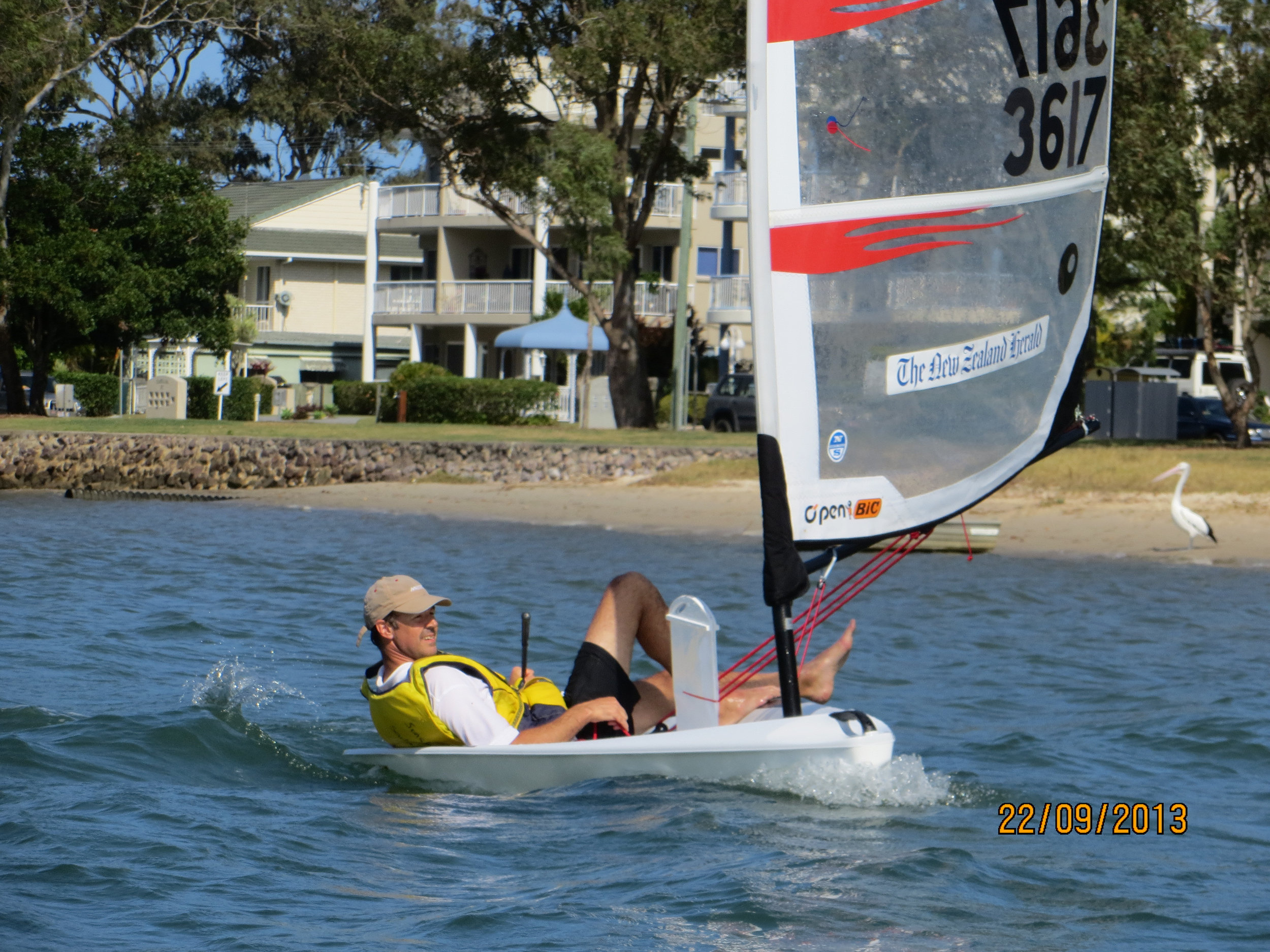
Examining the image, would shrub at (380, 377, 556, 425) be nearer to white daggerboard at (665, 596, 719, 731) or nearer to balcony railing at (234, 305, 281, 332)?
balcony railing at (234, 305, 281, 332)

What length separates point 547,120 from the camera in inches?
1070

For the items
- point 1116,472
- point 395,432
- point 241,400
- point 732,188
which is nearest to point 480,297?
point 732,188

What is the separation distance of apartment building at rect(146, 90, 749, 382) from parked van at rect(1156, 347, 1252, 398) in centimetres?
1084

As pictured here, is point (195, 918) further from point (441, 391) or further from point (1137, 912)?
point (441, 391)

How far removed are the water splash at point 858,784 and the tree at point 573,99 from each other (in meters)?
18.9

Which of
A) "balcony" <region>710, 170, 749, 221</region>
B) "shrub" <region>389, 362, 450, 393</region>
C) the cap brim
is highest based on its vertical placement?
"balcony" <region>710, 170, 749, 221</region>

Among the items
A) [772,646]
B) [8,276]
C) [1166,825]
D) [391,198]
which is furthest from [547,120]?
[1166,825]

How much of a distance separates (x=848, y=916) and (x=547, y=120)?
23.5 m

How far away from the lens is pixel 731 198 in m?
36.6

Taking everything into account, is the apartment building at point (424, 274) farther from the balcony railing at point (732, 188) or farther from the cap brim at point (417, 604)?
the cap brim at point (417, 604)

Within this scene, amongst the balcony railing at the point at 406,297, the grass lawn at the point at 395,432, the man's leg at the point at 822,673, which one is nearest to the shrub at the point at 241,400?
the grass lawn at the point at 395,432

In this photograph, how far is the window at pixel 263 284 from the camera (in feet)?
161

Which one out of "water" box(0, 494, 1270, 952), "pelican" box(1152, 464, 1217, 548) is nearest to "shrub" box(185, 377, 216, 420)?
"water" box(0, 494, 1270, 952)
